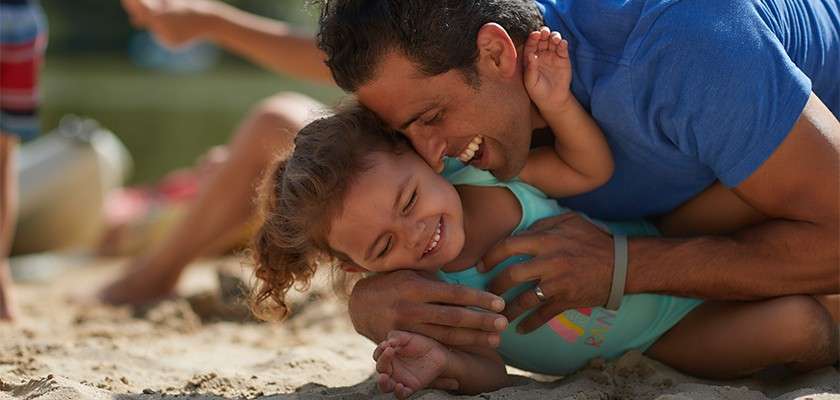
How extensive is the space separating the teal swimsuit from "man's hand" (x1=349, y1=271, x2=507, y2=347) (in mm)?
165

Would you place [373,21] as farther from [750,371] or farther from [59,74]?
[59,74]

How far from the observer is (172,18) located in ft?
13.3

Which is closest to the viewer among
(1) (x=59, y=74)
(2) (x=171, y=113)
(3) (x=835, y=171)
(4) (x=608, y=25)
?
(3) (x=835, y=171)

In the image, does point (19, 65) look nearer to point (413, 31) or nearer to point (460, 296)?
point (413, 31)

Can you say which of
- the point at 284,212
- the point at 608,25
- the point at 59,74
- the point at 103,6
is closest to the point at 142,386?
the point at 284,212

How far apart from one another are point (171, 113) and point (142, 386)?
39.4ft

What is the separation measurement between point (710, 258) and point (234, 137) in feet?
7.01

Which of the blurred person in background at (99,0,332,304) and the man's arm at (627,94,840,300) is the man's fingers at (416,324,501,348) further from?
the blurred person in background at (99,0,332,304)

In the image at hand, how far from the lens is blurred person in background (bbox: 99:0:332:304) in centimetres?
410

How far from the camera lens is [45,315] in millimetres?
4172

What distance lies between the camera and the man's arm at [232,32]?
4062 mm

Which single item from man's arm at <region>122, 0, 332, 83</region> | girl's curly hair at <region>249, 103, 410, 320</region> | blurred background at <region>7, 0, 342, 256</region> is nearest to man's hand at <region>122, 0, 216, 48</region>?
man's arm at <region>122, 0, 332, 83</region>

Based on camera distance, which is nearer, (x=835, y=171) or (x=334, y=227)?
(x=835, y=171)

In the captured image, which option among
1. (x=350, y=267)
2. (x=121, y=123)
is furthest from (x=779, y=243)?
(x=121, y=123)
